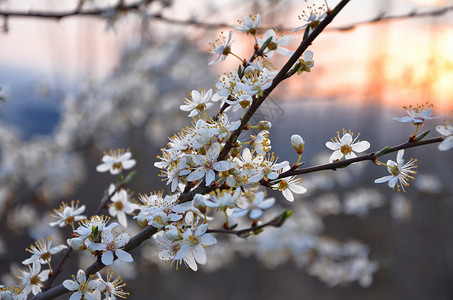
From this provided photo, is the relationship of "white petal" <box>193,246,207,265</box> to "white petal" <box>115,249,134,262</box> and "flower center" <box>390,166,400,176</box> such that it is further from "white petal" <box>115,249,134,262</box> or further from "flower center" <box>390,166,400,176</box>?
"flower center" <box>390,166,400,176</box>

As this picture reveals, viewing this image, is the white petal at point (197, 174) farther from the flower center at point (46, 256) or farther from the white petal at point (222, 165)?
the flower center at point (46, 256)

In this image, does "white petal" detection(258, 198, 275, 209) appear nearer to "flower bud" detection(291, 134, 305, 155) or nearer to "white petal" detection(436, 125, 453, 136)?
"flower bud" detection(291, 134, 305, 155)

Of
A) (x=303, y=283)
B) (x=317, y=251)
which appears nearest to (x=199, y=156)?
(x=317, y=251)

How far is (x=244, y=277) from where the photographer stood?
575 cm

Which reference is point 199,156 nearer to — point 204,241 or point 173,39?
point 204,241

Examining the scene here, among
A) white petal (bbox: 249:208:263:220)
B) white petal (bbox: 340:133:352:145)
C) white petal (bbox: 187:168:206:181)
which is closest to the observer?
white petal (bbox: 249:208:263:220)

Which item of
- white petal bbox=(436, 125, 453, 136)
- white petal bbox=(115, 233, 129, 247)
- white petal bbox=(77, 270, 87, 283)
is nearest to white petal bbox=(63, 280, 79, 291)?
white petal bbox=(77, 270, 87, 283)

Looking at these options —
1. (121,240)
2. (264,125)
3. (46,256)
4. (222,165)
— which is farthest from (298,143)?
(46,256)

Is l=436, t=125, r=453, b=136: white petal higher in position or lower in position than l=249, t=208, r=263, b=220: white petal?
higher

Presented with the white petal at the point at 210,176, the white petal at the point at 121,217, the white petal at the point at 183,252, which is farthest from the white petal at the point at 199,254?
the white petal at the point at 121,217

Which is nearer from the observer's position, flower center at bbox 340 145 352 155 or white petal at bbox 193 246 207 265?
white petal at bbox 193 246 207 265

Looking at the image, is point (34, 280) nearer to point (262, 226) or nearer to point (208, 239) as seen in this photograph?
point (208, 239)

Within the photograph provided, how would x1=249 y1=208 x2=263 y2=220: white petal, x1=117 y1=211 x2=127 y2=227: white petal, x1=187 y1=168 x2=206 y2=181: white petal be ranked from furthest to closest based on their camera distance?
x1=117 y1=211 x2=127 y2=227: white petal, x1=187 y1=168 x2=206 y2=181: white petal, x1=249 y1=208 x2=263 y2=220: white petal

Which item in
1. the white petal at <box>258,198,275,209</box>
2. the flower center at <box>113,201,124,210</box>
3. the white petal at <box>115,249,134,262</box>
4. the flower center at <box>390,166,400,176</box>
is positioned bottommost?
the flower center at <box>113,201,124,210</box>
